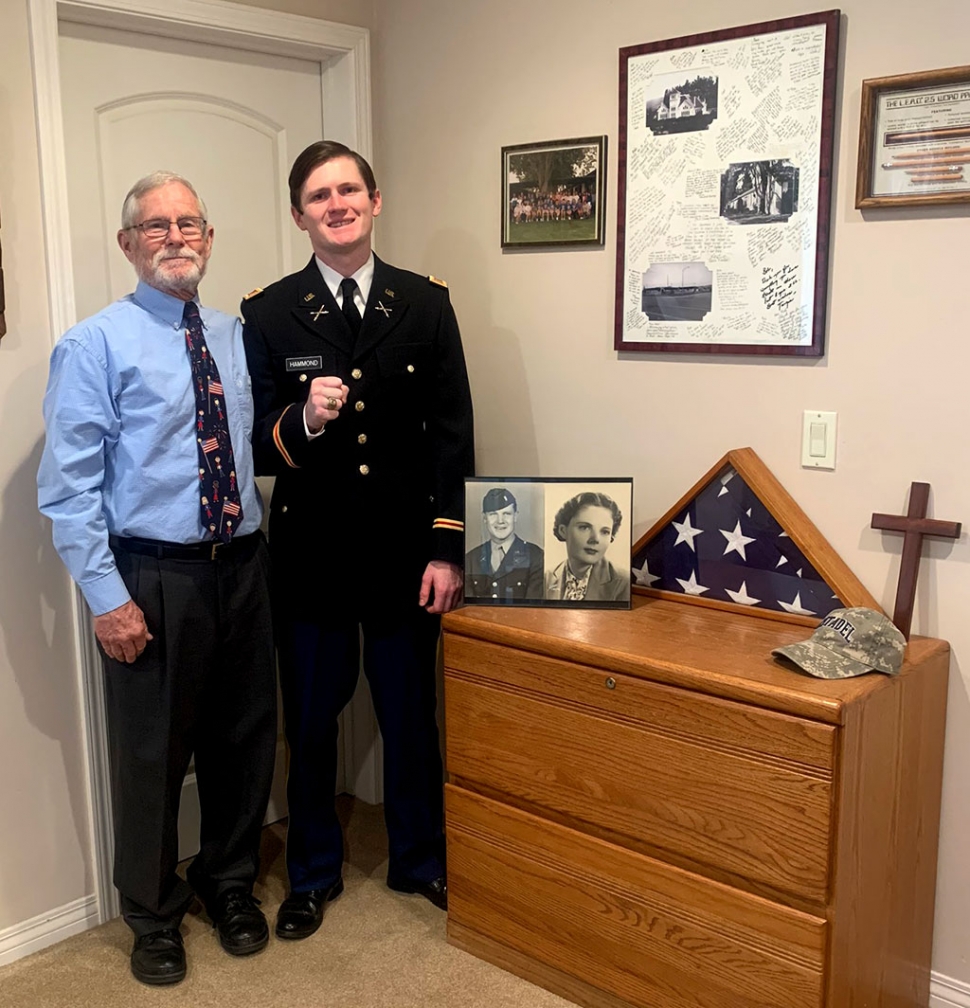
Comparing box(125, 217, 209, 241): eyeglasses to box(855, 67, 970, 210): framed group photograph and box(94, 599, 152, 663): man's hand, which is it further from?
box(855, 67, 970, 210): framed group photograph

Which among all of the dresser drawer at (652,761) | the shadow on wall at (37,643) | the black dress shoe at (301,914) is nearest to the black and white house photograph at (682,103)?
the dresser drawer at (652,761)

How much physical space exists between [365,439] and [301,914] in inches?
41.0

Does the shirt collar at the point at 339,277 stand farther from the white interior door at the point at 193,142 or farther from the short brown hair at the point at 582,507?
the short brown hair at the point at 582,507

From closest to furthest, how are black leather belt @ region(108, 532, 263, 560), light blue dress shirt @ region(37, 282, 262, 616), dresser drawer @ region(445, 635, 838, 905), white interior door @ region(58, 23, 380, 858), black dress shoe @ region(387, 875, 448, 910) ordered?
dresser drawer @ region(445, 635, 838, 905)
light blue dress shirt @ region(37, 282, 262, 616)
black leather belt @ region(108, 532, 263, 560)
white interior door @ region(58, 23, 380, 858)
black dress shoe @ region(387, 875, 448, 910)

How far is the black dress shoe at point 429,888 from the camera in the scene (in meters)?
2.44

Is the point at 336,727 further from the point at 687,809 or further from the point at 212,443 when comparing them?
the point at 687,809

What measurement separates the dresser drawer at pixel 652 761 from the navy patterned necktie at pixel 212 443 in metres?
0.52

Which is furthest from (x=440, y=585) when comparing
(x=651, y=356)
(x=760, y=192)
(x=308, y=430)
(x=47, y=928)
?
(x=47, y=928)

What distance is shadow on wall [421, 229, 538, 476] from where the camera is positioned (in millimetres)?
2533

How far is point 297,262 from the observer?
2764 mm

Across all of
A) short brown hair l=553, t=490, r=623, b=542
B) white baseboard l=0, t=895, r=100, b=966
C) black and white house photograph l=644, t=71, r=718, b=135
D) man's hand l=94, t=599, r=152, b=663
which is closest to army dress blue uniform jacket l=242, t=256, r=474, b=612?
short brown hair l=553, t=490, r=623, b=542

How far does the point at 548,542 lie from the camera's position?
218 centimetres

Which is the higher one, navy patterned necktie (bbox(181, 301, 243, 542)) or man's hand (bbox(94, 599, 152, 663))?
navy patterned necktie (bbox(181, 301, 243, 542))

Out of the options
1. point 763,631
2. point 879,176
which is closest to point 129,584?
point 763,631
